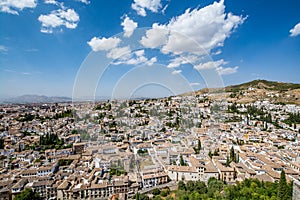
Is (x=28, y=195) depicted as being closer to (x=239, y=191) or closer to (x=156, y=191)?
(x=156, y=191)

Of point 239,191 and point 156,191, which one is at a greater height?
point 239,191

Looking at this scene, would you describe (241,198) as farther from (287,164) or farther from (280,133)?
(280,133)

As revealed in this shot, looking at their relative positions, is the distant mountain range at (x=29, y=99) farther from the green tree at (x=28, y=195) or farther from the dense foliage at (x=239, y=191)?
the dense foliage at (x=239, y=191)

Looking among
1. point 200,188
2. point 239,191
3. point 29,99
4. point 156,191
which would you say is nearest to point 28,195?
point 156,191

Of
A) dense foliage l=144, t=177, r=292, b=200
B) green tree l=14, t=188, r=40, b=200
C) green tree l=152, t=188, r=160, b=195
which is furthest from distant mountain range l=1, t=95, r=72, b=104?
dense foliage l=144, t=177, r=292, b=200

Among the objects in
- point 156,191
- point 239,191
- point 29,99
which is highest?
point 29,99

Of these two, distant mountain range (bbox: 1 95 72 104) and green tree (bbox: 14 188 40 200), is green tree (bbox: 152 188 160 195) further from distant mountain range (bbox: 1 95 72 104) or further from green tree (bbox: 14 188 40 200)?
distant mountain range (bbox: 1 95 72 104)

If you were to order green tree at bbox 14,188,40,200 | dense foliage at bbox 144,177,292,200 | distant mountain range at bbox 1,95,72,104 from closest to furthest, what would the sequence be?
dense foliage at bbox 144,177,292,200, green tree at bbox 14,188,40,200, distant mountain range at bbox 1,95,72,104

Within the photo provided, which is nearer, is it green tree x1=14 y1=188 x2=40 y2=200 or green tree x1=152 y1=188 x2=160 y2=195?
green tree x1=14 y1=188 x2=40 y2=200

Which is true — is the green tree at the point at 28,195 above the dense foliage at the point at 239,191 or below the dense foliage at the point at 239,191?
below

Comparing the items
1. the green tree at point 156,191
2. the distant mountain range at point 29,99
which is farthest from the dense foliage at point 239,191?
the distant mountain range at point 29,99
